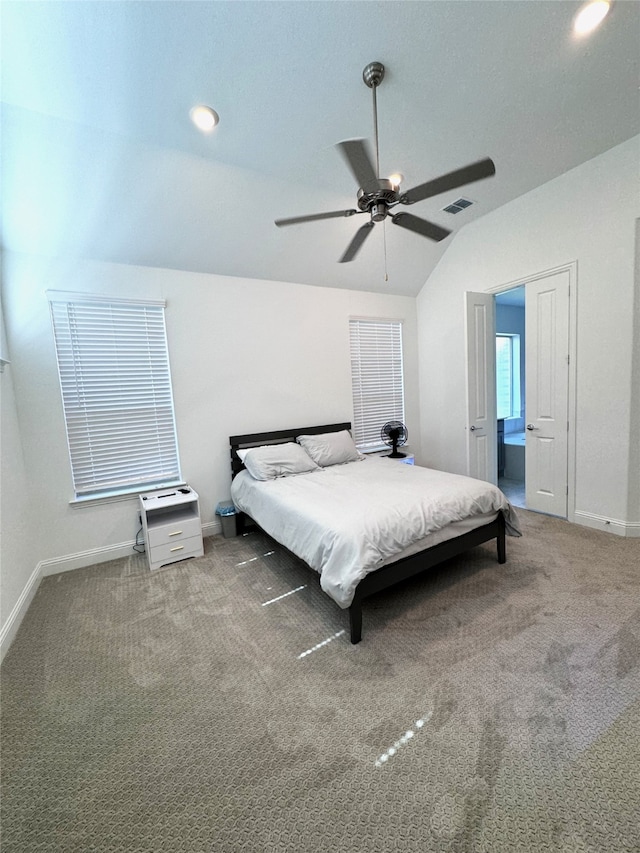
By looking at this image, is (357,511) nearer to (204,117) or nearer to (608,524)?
(608,524)

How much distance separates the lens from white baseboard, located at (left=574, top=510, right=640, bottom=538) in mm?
2893

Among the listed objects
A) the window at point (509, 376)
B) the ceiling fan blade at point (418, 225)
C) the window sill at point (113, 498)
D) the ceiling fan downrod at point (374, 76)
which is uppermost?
the ceiling fan downrod at point (374, 76)

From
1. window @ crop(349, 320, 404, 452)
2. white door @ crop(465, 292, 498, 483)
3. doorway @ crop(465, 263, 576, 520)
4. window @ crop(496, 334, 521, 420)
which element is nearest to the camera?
doorway @ crop(465, 263, 576, 520)

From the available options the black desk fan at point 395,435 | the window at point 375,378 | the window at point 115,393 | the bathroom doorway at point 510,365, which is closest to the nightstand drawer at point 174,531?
the window at point 115,393

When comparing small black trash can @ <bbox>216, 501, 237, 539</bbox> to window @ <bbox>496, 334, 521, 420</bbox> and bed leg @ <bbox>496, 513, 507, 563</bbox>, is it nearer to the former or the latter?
bed leg @ <bbox>496, 513, 507, 563</bbox>

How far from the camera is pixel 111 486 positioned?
310 centimetres

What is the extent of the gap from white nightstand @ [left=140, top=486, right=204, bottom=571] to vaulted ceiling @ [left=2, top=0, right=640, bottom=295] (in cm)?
213

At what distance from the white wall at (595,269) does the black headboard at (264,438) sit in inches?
97.0

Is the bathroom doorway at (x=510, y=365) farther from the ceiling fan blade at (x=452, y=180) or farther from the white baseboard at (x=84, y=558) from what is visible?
the white baseboard at (x=84, y=558)

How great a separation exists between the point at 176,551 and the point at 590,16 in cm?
441

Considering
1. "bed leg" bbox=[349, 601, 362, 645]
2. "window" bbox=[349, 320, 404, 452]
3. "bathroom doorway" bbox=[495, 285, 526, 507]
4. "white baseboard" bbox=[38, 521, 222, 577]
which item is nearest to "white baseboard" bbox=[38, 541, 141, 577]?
"white baseboard" bbox=[38, 521, 222, 577]

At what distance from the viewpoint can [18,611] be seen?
2256 millimetres

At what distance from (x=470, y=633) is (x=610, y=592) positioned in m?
1.07

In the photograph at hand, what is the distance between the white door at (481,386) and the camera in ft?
11.5
